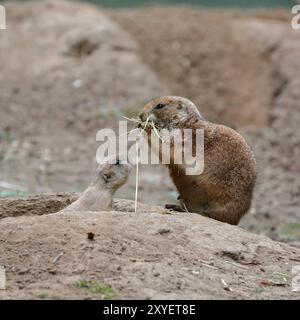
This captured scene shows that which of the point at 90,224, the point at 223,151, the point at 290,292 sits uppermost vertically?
the point at 223,151

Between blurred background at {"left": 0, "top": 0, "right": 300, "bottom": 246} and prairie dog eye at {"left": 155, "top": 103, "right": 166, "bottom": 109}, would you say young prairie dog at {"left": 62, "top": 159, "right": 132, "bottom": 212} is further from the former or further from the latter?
blurred background at {"left": 0, "top": 0, "right": 300, "bottom": 246}

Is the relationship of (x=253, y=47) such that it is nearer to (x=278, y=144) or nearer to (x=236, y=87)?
(x=236, y=87)

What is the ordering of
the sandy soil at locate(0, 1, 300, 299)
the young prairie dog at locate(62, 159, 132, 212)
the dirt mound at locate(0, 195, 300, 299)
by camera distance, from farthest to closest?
the sandy soil at locate(0, 1, 300, 299) < the young prairie dog at locate(62, 159, 132, 212) < the dirt mound at locate(0, 195, 300, 299)

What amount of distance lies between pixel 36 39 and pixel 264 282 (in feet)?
35.5

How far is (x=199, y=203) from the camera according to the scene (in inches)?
284

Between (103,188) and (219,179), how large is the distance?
3.60ft

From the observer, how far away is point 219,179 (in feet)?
23.5

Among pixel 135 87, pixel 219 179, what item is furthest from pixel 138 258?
Result: pixel 135 87

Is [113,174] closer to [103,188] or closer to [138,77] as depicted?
[103,188]

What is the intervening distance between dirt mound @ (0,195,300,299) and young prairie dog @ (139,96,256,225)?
Answer: 492 millimetres

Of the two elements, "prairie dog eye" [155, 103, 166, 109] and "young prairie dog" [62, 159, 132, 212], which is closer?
"young prairie dog" [62, 159, 132, 212]

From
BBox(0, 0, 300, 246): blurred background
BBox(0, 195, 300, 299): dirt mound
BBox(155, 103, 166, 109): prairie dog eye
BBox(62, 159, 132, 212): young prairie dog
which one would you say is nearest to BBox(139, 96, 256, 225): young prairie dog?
BBox(155, 103, 166, 109): prairie dog eye

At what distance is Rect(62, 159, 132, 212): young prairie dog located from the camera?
7340mm

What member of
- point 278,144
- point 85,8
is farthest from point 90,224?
point 85,8
